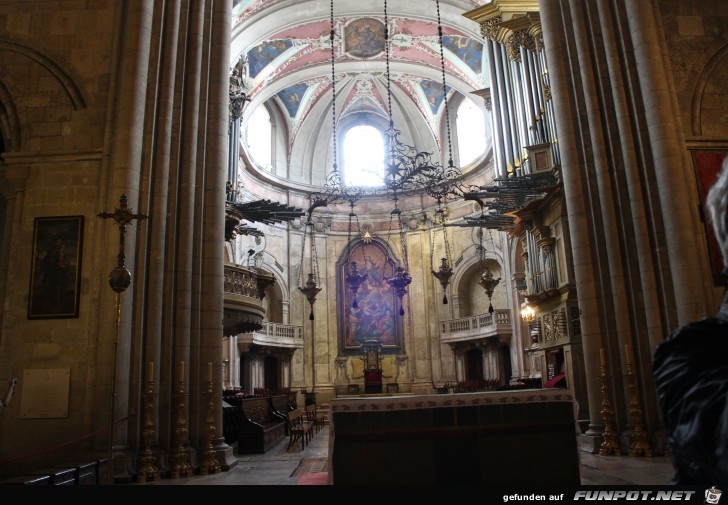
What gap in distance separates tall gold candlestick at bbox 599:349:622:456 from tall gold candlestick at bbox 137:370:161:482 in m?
6.24

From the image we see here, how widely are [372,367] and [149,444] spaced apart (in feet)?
59.1

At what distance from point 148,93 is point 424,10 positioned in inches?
604

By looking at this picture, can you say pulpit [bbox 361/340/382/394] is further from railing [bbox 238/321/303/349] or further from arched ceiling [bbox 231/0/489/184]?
arched ceiling [bbox 231/0/489/184]

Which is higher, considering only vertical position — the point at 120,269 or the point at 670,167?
the point at 670,167

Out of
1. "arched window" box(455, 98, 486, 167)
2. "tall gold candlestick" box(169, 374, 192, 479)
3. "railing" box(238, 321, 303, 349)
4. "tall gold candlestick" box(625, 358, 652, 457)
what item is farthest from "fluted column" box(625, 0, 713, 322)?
"arched window" box(455, 98, 486, 167)

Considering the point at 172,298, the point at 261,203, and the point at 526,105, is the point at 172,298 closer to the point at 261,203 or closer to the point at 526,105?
the point at 261,203

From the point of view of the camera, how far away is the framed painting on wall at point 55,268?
7.69 metres

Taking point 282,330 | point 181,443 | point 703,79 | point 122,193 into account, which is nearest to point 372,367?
point 282,330

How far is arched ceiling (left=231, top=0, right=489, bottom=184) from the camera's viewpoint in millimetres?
20734

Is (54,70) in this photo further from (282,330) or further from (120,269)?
(282,330)

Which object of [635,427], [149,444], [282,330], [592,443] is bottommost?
[592,443]

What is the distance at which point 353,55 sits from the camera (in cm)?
2469

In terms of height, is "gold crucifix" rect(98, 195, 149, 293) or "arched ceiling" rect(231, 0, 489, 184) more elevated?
"arched ceiling" rect(231, 0, 489, 184)

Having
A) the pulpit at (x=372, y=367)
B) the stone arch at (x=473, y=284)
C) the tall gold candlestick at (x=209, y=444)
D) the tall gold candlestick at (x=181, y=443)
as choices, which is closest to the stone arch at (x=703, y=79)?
the tall gold candlestick at (x=209, y=444)
